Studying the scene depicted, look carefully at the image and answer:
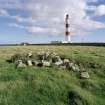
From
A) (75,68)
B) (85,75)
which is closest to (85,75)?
(85,75)

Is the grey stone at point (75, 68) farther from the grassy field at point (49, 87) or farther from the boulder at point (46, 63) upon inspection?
the boulder at point (46, 63)

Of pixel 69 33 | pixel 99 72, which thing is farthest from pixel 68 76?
pixel 69 33

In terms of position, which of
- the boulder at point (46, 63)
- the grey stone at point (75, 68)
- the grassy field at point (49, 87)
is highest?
the boulder at point (46, 63)

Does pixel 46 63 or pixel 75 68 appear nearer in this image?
pixel 75 68

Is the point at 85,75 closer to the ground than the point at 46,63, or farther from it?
closer to the ground

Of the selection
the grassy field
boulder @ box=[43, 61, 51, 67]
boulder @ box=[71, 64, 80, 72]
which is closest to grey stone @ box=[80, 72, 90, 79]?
the grassy field

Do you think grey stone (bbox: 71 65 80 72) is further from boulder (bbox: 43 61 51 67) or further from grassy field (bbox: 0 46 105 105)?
boulder (bbox: 43 61 51 67)

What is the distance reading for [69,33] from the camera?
256 feet

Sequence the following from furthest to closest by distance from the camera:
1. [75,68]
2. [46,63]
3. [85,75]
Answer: [46,63] → [75,68] → [85,75]

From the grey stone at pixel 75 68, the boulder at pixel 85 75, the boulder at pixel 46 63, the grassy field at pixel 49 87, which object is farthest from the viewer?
the boulder at pixel 46 63

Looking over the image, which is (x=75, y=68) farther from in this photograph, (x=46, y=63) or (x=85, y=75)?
(x=46, y=63)

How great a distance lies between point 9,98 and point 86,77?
531 centimetres

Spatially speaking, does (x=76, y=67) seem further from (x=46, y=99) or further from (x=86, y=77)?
(x=46, y=99)

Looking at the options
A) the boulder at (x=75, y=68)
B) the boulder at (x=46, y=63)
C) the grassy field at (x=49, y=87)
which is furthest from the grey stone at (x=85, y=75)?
the boulder at (x=46, y=63)
